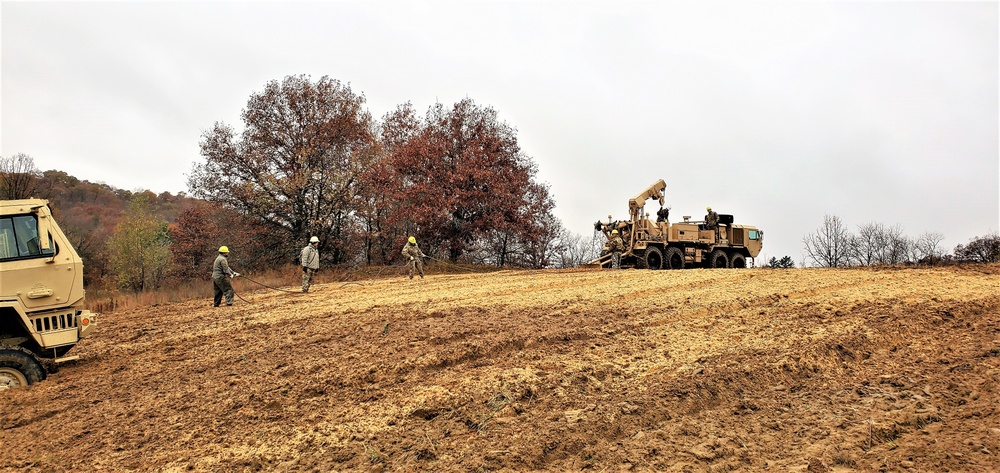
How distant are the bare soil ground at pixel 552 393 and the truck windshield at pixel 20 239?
5.58 feet

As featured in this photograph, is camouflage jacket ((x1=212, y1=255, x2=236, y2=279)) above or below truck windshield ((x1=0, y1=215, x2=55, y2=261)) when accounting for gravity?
below

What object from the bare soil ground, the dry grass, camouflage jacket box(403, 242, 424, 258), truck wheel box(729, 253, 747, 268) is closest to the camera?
the bare soil ground

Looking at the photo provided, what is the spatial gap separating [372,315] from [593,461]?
729 centimetres

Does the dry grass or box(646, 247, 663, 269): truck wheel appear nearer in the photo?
the dry grass

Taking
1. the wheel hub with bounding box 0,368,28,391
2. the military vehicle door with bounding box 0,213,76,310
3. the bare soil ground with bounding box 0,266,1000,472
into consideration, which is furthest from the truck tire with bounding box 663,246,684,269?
the wheel hub with bounding box 0,368,28,391

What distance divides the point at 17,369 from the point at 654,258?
19.4m

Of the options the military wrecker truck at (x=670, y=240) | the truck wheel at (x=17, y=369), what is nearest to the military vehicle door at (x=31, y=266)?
the truck wheel at (x=17, y=369)

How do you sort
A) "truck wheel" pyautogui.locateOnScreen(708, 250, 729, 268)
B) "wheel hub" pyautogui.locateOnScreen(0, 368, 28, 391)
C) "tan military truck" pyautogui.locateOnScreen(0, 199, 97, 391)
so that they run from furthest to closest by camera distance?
"truck wheel" pyautogui.locateOnScreen(708, 250, 729, 268) → "tan military truck" pyautogui.locateOnScreen(0, 199, 97, 391) → "wheel hub" pyautogui.locateOnScreen(0, 368, 28, 391)

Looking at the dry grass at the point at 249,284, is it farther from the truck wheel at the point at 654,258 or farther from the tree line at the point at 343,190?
the truck wheel at the point at 654,258

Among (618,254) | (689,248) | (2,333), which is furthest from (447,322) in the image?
(689,248)

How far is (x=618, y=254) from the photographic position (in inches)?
853

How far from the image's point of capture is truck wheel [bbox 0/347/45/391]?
22.9 feet

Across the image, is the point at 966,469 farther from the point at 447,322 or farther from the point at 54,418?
the point at 54,418

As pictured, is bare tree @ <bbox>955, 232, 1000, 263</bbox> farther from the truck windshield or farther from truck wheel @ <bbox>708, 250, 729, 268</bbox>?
the truck windshield
